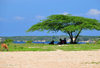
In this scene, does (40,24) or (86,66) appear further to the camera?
(40,24)

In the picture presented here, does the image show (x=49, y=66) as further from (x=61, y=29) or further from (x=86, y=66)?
(x=61, y=29)

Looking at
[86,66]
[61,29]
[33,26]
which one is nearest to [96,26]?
[61,29]

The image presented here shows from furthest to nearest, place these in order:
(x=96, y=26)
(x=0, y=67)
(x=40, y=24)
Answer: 1. (x=40, y=24)
2. (x=96, y=26)
3. (x=0, y=67)

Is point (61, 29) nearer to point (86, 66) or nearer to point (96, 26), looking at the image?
point (96, 26)

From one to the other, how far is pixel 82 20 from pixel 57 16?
156 inches

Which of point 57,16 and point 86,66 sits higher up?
point 57,16

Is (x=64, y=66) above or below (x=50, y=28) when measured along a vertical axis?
below

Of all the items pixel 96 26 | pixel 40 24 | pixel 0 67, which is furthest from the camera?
pixel 40 24

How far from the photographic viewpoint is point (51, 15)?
35.2 meters

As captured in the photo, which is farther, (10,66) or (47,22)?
(47,22)

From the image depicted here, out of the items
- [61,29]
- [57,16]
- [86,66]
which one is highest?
[57,16]

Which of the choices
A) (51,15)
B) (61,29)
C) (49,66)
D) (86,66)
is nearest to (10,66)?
(49,66)

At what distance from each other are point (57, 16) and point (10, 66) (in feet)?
85.2

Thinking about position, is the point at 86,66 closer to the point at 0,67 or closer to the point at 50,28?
the point at 0,67
